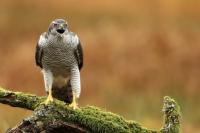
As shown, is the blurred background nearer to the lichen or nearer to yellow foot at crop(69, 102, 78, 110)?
yellow foot at crop(69, 102, 78, 110)

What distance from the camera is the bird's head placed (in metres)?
9.64

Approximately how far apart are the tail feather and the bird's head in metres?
0.81

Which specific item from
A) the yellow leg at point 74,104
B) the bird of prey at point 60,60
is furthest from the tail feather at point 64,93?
the yellow leg at point 74,104

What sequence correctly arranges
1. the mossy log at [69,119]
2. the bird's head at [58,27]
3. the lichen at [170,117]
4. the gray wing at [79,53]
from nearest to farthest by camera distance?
the mossy log at [69,119] → the lichen at [170,117] → the bird's head at [58,27] → the gray wing at [79,53]

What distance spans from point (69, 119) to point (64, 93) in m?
1.39

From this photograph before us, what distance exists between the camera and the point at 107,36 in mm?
18141

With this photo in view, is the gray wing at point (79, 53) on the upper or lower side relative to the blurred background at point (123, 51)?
lower

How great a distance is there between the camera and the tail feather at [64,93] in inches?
407

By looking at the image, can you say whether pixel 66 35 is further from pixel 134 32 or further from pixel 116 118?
pixel 134 32

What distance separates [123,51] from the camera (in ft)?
58.1

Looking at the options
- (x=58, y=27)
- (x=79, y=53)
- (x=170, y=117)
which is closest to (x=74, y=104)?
(x=79, y=53)

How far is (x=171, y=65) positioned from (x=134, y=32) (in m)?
1.24

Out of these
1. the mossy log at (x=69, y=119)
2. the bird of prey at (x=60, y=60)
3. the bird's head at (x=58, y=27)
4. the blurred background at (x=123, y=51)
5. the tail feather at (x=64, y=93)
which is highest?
the blurred background at (x=123, y=51)

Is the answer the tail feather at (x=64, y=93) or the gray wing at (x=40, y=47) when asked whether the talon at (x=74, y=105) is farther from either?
the gray wing at (x=40, y=47)
